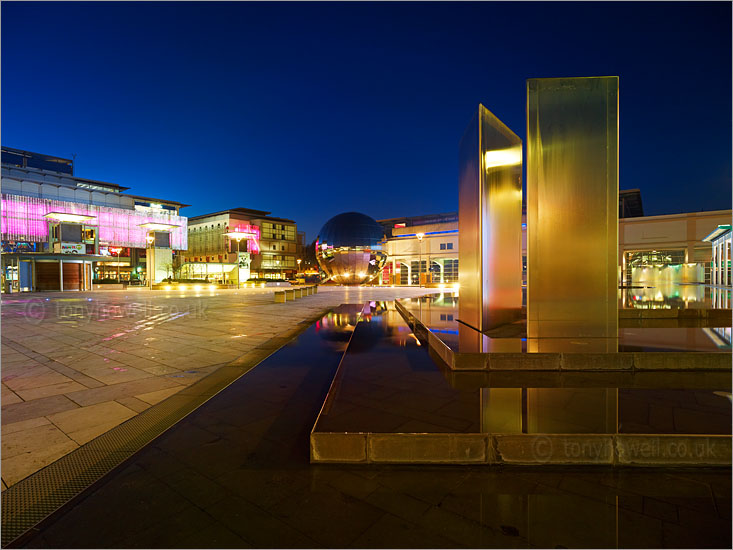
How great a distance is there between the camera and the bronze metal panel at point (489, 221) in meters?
7.49

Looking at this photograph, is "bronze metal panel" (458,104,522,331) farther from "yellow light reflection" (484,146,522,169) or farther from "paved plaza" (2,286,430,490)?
"paved plaza" (2,286,430,490)

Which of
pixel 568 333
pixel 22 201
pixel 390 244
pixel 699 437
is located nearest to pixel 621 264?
pixel 390 244

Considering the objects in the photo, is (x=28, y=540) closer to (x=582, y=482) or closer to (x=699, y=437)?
(x=582, y=482)

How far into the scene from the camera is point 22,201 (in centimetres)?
4225

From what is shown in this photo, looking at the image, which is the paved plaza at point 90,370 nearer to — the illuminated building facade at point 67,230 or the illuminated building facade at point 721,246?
the illuminated building facade at point 67,230

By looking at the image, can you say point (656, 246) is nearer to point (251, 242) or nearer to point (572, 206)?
point (572, 206)

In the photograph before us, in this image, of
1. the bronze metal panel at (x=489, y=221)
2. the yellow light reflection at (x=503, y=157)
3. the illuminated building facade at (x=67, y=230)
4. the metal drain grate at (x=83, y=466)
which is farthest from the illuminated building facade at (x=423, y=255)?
the metal drain grate at (x=83, y=466)

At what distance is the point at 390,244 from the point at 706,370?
57.1 meters

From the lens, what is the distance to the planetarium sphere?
45562mm

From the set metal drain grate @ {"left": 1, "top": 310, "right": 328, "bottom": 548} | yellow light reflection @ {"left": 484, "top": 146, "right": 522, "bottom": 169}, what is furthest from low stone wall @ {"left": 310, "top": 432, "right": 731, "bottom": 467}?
yellow light reflection @ {"left": 484, "top": 146, "right": 522, "bottom": 169}

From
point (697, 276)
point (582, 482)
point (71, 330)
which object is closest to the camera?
point (582, 482)

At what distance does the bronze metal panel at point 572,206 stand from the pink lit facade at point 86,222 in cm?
4453

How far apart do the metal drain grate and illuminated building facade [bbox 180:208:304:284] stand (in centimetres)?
7406

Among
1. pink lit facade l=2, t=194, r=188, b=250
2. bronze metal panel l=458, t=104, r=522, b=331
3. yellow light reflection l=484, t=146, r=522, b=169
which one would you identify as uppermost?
pink lit facade l=2, t=194, r=188, b=250
